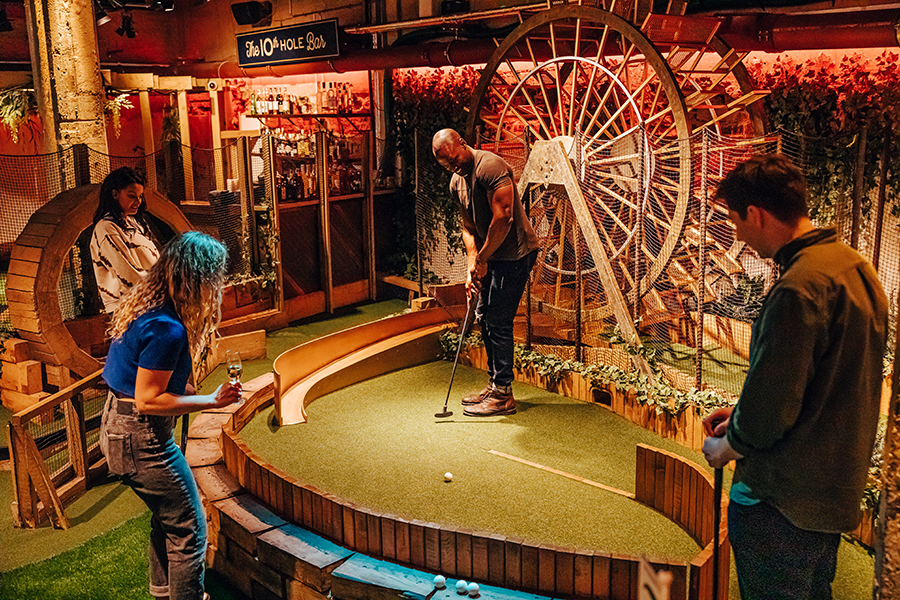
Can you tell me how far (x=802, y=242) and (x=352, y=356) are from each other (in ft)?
16.7

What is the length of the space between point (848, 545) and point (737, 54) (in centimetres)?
601

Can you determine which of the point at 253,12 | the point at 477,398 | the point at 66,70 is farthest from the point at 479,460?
the point at 253,12

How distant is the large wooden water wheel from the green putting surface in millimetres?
1186

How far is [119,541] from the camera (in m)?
4.49

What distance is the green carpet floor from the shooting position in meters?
3.98

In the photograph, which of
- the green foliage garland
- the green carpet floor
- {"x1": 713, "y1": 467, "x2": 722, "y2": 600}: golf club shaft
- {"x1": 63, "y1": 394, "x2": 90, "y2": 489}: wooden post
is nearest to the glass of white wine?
the green carpet floor

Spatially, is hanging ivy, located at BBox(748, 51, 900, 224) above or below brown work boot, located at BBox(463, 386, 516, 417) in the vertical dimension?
above

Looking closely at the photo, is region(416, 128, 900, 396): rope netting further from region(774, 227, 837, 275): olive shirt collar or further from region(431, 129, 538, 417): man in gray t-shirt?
region(774, 227, 837, 275): olive shirt collar

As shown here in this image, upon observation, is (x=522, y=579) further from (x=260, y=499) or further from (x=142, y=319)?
(x=142, y=319)

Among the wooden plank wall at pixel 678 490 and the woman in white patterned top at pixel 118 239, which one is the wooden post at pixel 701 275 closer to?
the wooden plank wall at pixel 678 490

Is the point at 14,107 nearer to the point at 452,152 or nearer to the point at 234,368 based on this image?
the point at 452,152

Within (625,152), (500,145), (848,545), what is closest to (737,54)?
(625,152)

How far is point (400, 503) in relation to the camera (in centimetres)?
462

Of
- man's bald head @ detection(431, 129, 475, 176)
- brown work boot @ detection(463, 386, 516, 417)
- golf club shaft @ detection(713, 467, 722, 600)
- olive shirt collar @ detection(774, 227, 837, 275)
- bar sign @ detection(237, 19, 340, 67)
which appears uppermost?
bar sign @ detection(237, 19, 340, 67)
